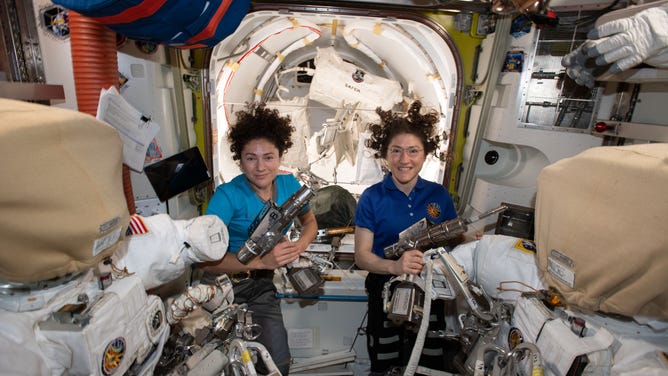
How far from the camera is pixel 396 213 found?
6.88 ft

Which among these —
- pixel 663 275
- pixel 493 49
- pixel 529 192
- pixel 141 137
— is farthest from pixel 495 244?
pixel 141 137

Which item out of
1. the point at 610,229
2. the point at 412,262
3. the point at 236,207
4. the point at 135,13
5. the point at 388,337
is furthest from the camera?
the point at 388,337

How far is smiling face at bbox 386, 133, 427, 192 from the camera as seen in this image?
2.05m

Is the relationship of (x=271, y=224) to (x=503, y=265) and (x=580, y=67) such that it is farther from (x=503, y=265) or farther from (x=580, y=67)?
(x=580, y=67)

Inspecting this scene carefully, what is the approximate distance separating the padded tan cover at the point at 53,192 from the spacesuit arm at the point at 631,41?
222cm

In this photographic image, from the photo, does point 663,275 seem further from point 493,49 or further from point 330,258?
point 493,49

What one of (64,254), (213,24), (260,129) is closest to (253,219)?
(260,129)

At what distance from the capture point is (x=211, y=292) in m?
1.34

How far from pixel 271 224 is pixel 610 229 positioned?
4.69 feet

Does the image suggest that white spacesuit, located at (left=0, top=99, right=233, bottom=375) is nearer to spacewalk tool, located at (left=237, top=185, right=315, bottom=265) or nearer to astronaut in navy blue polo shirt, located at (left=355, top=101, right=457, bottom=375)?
spacewalk tool, located at (left=237, top=185, right=315, bottom=265)

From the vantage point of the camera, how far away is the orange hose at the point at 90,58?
147 centimetres

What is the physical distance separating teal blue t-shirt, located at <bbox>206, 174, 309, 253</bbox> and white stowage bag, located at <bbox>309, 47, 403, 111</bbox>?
211 cm

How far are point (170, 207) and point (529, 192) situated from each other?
281 cm

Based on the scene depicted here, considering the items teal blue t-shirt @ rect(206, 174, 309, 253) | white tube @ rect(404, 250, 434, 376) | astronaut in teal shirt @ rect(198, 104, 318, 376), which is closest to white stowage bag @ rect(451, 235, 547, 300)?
white tube @ rect(404, 250, 434, 376)
